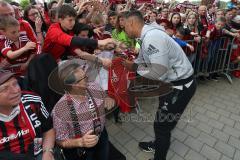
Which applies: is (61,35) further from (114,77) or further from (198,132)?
Answer: (198,132)

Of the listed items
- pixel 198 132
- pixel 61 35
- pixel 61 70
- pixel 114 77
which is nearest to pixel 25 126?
pixel 61 70

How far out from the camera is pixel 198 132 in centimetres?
403

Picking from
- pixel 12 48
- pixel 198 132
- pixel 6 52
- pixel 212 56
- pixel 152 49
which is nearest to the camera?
→ pixel 152 49

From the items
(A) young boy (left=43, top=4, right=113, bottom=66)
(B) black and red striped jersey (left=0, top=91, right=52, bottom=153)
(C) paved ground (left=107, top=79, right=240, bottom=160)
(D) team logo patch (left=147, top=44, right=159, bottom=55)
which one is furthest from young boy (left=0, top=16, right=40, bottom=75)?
(C) paved ground (left=107, top=79, right=240, bottom=160)

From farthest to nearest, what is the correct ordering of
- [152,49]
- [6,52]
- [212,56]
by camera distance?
[212,56] < [6,52] < [152,49]

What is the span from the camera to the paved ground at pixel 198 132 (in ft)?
11.5

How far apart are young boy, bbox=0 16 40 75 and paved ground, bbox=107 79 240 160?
6.19 ft

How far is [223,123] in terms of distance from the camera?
170 inches

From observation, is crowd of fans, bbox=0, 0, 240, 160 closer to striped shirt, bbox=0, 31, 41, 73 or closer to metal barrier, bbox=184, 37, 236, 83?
striped shirt, bbox=0, 31, 41, 73

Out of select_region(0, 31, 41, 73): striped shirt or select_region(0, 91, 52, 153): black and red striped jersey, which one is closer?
select_region(0, 91, 52, 153): black and red striped jersey

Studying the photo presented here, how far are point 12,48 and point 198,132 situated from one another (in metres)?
3.22

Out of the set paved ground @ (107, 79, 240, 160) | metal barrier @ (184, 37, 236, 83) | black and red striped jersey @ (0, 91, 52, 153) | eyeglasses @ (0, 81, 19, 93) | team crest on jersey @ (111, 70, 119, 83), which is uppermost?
eyeglasses @ (0, 81, 19, 93)

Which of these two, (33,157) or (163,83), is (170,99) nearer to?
(163,83)

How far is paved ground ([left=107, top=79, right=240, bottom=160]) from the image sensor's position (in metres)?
3.52
